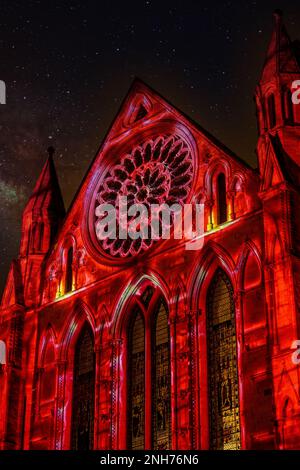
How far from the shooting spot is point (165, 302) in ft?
87.6

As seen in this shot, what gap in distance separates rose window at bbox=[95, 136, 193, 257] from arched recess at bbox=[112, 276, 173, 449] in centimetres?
180

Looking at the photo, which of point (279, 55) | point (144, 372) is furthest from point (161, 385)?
point (279, 55)

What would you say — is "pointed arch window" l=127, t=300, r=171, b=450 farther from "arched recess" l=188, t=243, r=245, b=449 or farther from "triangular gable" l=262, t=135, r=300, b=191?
"triangular gable" l=262, t=135, r=300, b=191

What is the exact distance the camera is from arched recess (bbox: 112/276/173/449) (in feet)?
83.2

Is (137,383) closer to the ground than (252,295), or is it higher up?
closer to the ground

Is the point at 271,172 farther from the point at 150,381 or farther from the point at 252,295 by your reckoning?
the point at 150,381

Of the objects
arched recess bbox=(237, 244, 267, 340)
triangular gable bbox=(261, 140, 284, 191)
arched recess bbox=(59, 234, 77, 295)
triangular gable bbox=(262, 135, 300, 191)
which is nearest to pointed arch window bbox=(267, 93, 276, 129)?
triangular gable bbox=(262, 135, 300, 191)

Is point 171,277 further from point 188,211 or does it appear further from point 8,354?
point 8,354

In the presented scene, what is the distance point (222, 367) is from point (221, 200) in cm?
484

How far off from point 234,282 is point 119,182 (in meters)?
6.93

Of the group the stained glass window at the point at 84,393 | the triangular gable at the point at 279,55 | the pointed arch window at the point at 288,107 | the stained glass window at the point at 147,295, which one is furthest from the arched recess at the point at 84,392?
the triangular gable at the point at 279,55

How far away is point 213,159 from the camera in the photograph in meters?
27.3

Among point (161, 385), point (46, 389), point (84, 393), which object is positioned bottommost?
point (161, 385)

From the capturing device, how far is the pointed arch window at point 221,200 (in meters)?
26.3
